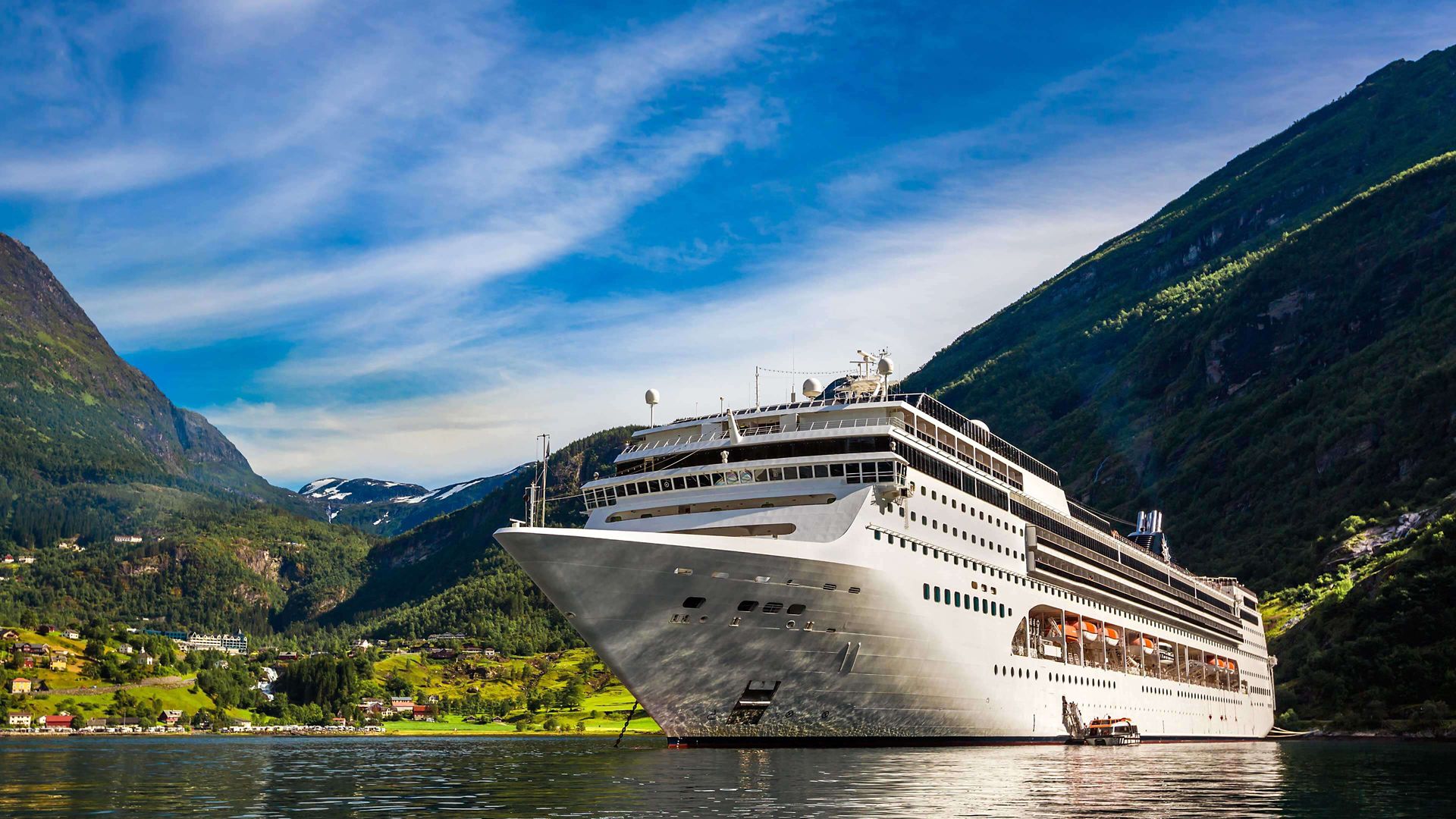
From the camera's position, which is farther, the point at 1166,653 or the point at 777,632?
the point at 1166,653

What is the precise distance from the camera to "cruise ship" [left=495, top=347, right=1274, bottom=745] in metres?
44.9

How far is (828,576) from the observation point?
1832 inches

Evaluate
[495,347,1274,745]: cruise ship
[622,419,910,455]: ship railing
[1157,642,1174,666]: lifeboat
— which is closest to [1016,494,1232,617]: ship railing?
[495,347,1274,745]: cruise ship

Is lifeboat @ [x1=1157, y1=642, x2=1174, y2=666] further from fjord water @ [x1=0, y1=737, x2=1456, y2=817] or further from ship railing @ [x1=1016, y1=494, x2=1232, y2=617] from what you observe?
fjord water @ [x1=0, y1=737, x2=1456, y2=817]

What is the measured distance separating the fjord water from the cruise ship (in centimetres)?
216

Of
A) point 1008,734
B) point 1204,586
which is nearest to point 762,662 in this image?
point 1008,734

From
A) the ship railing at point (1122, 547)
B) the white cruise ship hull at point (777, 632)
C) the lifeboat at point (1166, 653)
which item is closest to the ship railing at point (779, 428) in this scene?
the white cruise ship hull at point (777, 632)

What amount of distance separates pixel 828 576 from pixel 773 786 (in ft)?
44.2

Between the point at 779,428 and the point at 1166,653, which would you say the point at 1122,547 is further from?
the point at 779,428

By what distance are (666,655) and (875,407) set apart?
1448cm

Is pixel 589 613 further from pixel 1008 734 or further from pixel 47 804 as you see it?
pixel 1008 734

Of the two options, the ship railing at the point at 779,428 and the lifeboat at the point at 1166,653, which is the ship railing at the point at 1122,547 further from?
the ship railing at the point at 779,428

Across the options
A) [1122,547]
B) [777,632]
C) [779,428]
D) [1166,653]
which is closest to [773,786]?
[777,632]

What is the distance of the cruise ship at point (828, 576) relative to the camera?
4491 cm
